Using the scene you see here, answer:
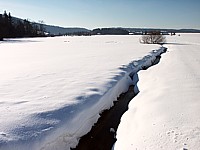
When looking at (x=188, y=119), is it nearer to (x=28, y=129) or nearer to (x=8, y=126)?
(x=28, y=129)

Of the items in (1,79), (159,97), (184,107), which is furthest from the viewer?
(1,79)

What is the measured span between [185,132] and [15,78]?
658cm

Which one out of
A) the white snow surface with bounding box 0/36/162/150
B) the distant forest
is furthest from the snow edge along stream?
the distant forest

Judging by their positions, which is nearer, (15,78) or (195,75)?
(15,78)

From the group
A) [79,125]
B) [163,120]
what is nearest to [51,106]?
[79,125]

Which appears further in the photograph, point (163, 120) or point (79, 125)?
point (79, 125)

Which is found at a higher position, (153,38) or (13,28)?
(13,28)

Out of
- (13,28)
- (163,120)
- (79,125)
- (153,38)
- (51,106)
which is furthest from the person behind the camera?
(13,28)

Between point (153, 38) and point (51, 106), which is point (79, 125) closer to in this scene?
point (51, 106)

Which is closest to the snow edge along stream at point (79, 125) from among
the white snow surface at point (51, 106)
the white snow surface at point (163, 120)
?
the white snow surface at point (51, 106)

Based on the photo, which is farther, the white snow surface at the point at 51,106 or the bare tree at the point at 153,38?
the bare tree at the point at 153,38

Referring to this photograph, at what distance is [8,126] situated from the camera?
4.41 meters

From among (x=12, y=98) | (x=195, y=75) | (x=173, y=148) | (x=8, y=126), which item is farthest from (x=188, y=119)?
(x=195, y=75)

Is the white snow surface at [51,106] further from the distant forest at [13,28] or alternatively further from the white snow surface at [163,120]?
the distant forest at [13,28]
